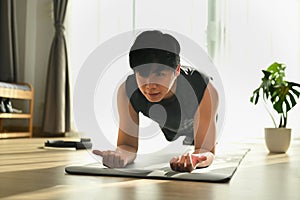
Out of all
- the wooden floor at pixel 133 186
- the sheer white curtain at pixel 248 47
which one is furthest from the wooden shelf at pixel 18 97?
the wooden floor at pixel 133 186

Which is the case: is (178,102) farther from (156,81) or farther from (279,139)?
(279,139)

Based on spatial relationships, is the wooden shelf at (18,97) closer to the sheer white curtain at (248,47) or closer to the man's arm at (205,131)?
the sheer white curtain at (248,47)

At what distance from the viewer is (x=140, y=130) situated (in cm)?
154

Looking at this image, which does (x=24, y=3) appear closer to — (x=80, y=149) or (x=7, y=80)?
(x=7, y=80)

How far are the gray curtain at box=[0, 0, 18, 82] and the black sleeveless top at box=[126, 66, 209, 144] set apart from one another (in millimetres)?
2706

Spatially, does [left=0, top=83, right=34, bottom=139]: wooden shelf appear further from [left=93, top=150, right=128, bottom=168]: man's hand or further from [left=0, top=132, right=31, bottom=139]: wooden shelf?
[left=93, top=150, right=128, bottom=168]: man's hand

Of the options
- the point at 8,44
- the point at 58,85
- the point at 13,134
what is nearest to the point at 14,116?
the point at 13,134

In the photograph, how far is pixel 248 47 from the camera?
3.52 meters

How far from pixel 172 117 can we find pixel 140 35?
316 millimetres

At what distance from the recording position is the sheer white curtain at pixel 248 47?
3.44 metres

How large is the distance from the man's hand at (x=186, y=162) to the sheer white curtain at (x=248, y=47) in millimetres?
2156

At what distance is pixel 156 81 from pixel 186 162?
0.27 m

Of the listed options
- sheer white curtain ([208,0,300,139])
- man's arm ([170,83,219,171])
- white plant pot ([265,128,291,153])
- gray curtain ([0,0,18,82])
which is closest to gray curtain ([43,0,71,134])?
gray curtain ([0,0,18,82])

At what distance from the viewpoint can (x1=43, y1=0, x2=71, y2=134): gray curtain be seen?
12.1 ft
